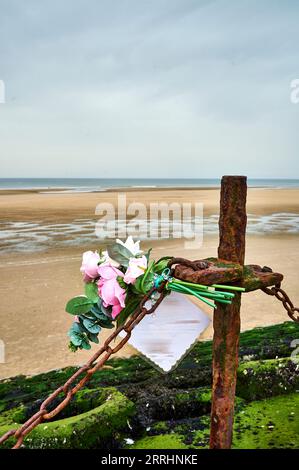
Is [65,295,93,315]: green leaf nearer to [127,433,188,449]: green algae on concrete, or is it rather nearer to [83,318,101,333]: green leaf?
[83,318,101,333]: green leaf

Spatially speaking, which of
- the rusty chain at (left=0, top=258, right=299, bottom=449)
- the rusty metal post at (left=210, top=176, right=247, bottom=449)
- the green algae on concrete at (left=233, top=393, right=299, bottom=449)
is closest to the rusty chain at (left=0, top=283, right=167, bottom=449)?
the rusty chain at (left=0, top=258, right=299, bottom=449)

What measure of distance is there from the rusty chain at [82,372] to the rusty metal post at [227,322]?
35 centimetres

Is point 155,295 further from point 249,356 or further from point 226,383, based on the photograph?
point 249,356

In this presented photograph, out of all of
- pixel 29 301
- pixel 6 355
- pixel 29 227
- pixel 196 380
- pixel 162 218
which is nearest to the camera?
pixel 196 380

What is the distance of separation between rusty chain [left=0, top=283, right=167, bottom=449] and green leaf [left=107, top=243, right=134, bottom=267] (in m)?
0.17

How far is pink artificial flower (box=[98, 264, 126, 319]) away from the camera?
178 centimetres

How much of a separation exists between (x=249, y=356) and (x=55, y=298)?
3879mm

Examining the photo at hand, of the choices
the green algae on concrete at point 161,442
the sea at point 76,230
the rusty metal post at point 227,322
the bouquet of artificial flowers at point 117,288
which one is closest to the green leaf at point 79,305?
the bouquet of artificial flowers at point 117,288

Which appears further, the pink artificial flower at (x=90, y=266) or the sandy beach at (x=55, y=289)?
the sandy beach at (x=55, y=289)

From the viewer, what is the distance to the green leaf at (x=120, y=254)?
1833 millimetres

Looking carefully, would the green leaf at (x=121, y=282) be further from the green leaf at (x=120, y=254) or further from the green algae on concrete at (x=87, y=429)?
the green algae on concrete at (x=87, y=429)

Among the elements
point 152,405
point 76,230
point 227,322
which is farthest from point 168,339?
point 76,230

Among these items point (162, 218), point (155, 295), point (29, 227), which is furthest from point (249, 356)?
point (162, 218)

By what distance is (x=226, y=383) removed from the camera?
200 centimetres
